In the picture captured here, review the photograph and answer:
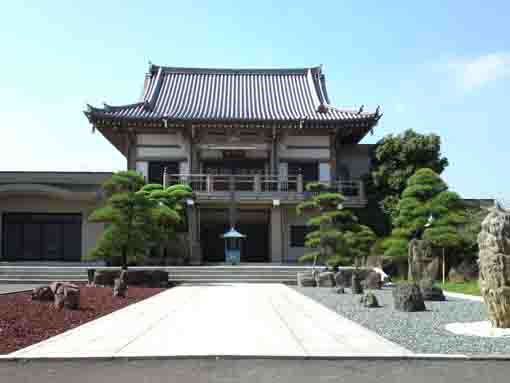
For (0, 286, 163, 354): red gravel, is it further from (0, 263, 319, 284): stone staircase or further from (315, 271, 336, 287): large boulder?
(315, 271, 336, 287): large boulder

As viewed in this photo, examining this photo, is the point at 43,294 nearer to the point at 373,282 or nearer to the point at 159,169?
the point at 373,282

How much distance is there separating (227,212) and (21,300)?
1389 centimetres

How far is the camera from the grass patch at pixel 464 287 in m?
14.4

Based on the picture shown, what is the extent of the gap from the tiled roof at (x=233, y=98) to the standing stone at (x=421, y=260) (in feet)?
27.1

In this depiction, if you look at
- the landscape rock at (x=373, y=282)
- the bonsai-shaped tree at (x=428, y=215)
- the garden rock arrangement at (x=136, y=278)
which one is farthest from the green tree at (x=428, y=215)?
the garden rock arrangement at (x=136, y=278)

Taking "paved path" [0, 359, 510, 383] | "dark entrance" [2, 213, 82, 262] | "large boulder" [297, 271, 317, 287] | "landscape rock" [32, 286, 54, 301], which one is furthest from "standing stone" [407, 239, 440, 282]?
"dark entrance" [2, 213, 82, 262]

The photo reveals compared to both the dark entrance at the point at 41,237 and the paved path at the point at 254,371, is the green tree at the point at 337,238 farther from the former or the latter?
the dark entrance at the point at 41,237

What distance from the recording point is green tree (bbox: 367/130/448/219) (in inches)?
899

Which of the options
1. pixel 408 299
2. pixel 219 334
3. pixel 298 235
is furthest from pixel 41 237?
pixel 219 334

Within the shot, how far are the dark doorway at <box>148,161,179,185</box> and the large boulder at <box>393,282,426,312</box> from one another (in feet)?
50.3

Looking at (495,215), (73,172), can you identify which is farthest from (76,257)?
(495,215)

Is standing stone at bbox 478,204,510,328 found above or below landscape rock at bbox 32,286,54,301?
above

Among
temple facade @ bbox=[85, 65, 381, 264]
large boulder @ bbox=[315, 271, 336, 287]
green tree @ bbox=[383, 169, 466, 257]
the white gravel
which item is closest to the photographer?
the white gravel

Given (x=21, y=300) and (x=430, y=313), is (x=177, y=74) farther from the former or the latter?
(x=430, y=313)
